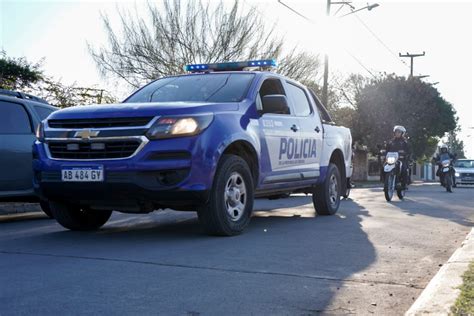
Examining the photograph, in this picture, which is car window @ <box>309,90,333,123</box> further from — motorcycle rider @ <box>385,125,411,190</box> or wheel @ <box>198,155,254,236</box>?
motorcycle rider @ <box>385,125,411,190</box>

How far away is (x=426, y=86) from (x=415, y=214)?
3423 cm

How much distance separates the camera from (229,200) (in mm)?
6281

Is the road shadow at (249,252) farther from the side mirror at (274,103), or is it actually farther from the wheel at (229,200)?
the side mirror at (274,103)

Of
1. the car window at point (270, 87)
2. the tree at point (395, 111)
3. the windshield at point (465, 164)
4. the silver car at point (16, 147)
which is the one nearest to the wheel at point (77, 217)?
the silver car at point (16, 147)

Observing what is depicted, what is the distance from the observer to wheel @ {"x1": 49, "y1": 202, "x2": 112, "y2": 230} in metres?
6.68

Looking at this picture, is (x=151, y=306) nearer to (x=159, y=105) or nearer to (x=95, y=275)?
(x=95, y=275)

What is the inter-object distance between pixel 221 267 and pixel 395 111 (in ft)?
123

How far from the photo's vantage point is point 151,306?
350 centimetres

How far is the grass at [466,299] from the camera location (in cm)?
329

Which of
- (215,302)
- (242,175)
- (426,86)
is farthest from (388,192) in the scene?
(426,86)

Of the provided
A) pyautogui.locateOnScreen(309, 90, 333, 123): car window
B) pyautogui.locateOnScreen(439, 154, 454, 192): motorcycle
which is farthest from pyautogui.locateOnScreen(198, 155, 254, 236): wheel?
pyautogui.locateOnScreen(439, 154, 454, 192): motorcycle

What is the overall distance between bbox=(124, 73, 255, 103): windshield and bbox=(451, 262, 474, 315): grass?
11.0ft

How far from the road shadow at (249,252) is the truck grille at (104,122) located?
3.77ft

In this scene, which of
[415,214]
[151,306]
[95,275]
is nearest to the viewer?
[151,306]
